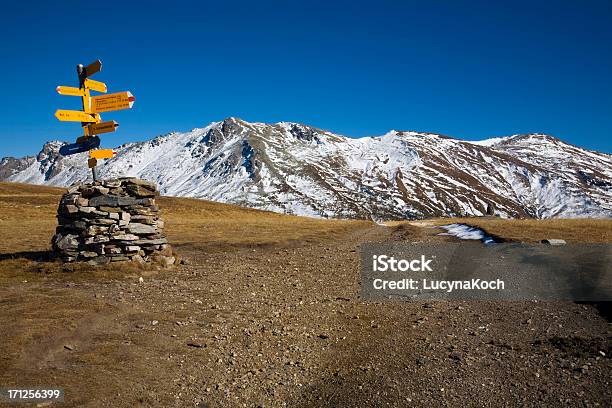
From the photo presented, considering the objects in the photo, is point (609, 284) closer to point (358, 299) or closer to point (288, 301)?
point (358, 299)

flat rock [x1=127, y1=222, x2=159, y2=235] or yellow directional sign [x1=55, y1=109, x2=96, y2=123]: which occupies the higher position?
yellow directional sign [x1=55, y1=109, x2=96, y2=123]

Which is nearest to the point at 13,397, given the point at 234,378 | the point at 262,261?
the point at 234,378

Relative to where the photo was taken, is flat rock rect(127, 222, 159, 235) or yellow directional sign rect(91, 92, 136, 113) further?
flat rock rect(127, 222, 159, 235)

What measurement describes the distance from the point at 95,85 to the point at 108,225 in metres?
7.25

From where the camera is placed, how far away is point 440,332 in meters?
12.6

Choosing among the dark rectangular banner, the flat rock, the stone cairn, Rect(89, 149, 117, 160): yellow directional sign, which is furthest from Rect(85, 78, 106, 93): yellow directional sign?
the dark rectangular banner

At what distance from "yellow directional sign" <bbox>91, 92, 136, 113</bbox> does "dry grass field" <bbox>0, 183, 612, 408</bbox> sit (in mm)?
8224

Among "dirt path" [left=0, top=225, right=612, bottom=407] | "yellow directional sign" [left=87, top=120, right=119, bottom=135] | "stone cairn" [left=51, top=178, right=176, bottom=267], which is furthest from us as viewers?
"yellow directional sign" [left=87, top=120, right=119, bottom=135]

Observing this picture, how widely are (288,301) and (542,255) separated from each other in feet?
46.2

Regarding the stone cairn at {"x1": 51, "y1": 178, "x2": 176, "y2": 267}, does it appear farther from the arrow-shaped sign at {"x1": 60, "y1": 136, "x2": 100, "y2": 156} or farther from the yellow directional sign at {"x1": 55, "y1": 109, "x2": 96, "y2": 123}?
the yellow directional sign at {"x1": 55, "y1": 109, "x2": 96, "y2": 123}

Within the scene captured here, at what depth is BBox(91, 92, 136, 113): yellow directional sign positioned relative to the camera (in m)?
20.8

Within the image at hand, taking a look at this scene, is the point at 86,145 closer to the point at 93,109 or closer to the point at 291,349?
the point at 93,109

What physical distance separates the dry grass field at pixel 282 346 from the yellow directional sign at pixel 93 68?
9845mm

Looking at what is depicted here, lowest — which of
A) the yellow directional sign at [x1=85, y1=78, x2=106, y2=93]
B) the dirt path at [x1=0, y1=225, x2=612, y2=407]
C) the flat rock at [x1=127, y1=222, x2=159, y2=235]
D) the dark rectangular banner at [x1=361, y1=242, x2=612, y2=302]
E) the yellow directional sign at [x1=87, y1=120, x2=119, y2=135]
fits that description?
the dirt path at [x1=0, y1=225, x2=612, y2=407]
